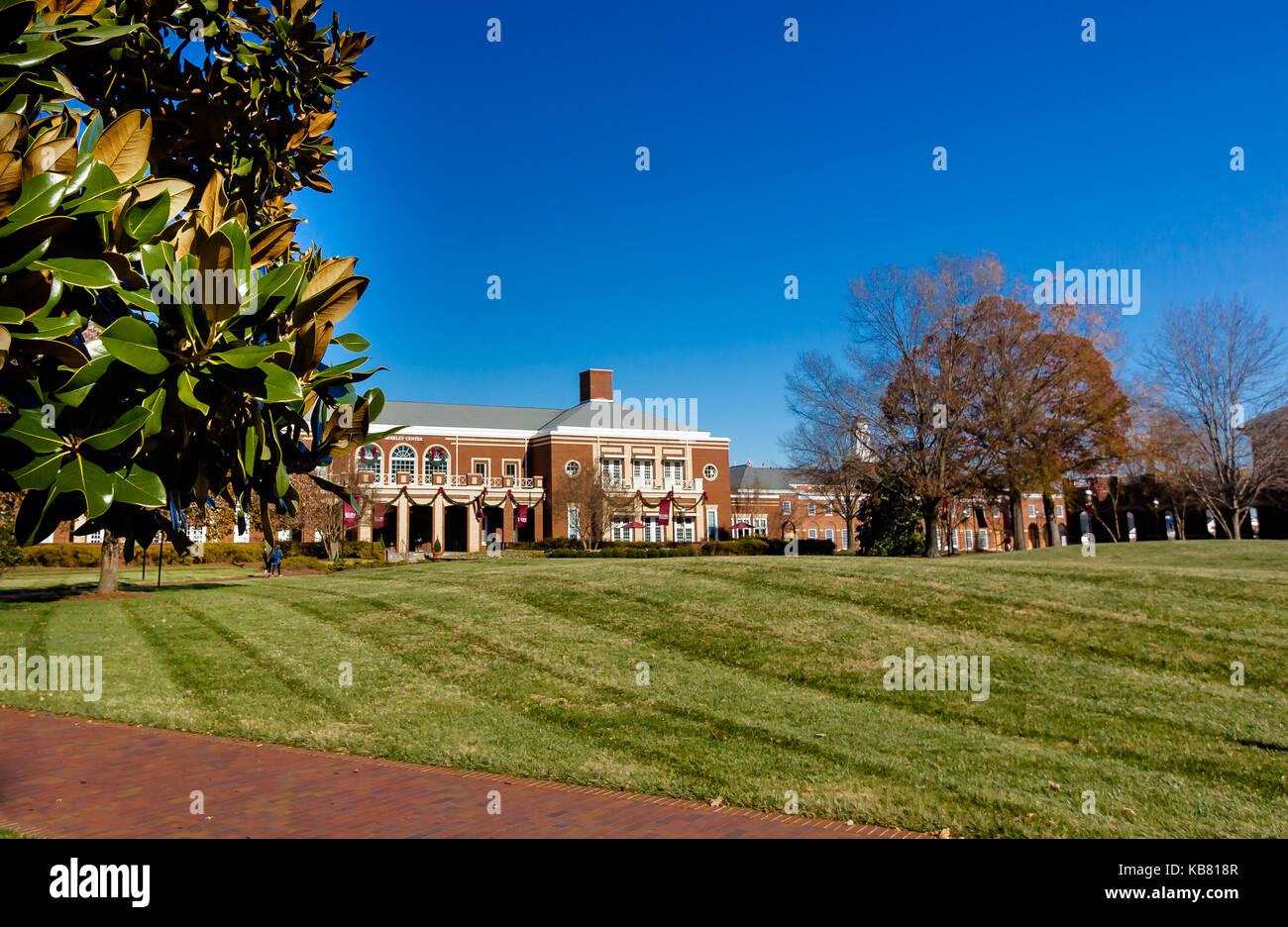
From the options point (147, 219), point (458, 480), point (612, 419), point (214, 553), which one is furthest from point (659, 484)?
point (147, 219)

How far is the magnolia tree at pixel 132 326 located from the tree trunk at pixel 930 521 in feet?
93.6

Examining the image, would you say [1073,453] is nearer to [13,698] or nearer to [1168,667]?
[1168,667]

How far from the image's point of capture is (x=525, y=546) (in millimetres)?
47156

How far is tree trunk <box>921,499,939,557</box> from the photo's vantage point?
29.8 m

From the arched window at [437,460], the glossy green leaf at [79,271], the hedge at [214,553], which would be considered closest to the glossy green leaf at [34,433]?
the glossy green leaf at [79,271]

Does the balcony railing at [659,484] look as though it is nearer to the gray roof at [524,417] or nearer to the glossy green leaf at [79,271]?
the gray roof at [524,417]

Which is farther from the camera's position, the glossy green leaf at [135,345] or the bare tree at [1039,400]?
the bare tree at [1039,400]

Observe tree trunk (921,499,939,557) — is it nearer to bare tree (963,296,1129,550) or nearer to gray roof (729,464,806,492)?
bare tree (963,296,1129,550)

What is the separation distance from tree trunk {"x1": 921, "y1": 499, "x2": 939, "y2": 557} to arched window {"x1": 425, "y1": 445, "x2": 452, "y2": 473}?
34281mm

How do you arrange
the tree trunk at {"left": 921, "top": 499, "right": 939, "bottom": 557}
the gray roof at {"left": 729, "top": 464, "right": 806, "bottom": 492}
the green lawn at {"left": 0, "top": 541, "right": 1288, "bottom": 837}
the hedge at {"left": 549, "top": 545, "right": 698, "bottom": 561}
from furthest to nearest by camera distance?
the gray roof at {"left": 729, "top": 464, "right": 806, "bottom": 492}, the hedge at {"left": 549, "top": 545, "right": 698, "bottom": 561}, the tree trunk at {"left": 921, "top": 499, "right": 939, "bottom": 557}, the green lawn at {"left": 0, "top": 541, "right": 1288, "bottom": 837}

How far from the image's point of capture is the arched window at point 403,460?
54.5m

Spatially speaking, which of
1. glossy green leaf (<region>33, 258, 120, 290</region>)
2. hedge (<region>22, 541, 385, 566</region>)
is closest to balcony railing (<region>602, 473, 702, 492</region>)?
hedge (<region>22, 541, 385, 566</region>)
